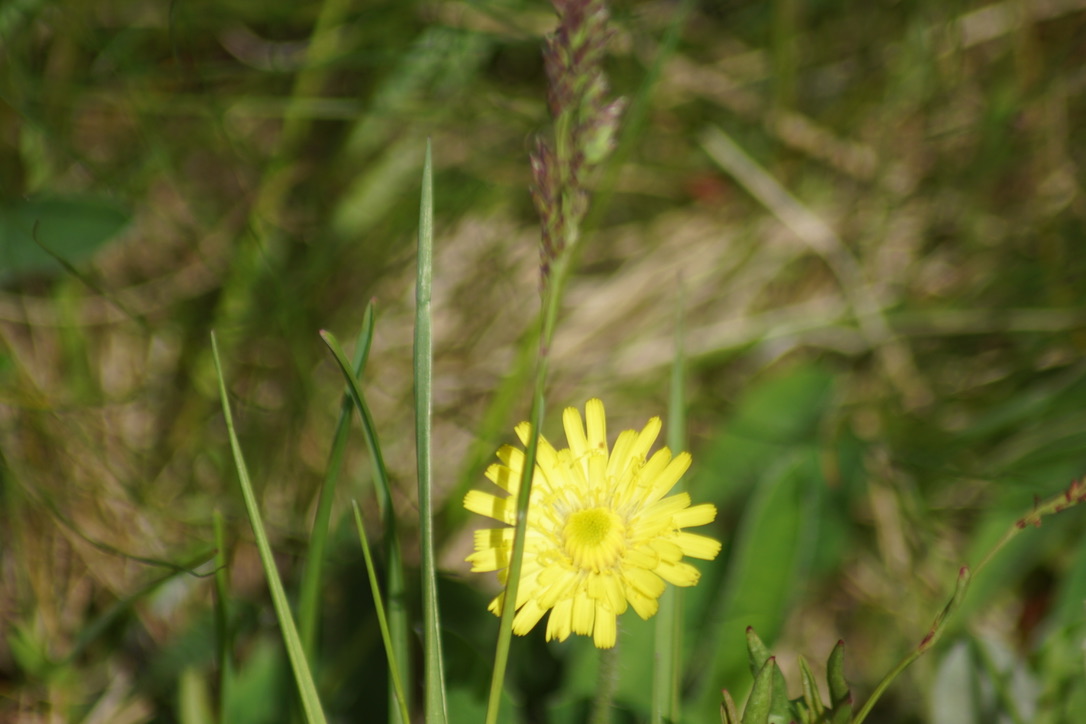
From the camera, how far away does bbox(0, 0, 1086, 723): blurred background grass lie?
1964 millimetres

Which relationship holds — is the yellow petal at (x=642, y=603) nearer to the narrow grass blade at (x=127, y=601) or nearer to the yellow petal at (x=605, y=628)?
the yellow petal at (x=605, y=628)

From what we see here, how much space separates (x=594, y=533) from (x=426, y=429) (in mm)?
271

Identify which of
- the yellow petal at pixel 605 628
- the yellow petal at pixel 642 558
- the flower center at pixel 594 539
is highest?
the flower center at pixel 594 539

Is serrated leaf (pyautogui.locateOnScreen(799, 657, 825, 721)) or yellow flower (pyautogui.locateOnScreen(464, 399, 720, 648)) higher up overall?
yellow flower (pyautogui.locateOnScreen(464, 399, 720, 648))

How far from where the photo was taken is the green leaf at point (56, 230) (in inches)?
78.9

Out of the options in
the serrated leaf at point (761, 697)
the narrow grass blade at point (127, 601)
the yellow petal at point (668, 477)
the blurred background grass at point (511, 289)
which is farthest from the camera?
the blurred background grass at point (511, 289)

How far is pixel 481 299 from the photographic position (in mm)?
2502

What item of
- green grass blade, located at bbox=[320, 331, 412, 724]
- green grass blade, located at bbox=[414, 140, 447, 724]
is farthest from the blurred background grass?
green grass blade, located at bbox=[414, 140, 447, 724]

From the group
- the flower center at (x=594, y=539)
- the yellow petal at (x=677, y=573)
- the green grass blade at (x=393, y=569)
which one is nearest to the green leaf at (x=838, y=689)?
the yellow petal at (x=677, y=573)

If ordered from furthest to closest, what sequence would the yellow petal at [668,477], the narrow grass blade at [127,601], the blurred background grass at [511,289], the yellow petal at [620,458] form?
the blurred background grass at [511,289]
the narrow grass blade at [127,601]
the yellow petal at [620,458]
the yellow petal at [668,477]

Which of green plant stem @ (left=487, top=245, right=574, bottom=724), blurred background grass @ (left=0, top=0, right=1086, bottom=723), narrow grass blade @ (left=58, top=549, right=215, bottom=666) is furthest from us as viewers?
blurred background grass @ (left=0, top=0, right=1086, bottom=723)

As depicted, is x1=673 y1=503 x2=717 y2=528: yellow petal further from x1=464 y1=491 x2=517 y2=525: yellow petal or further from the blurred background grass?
the blurred background grass

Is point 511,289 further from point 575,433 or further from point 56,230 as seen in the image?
point 575,433

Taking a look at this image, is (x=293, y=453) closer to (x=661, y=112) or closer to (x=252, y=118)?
(x=252, y=118)
